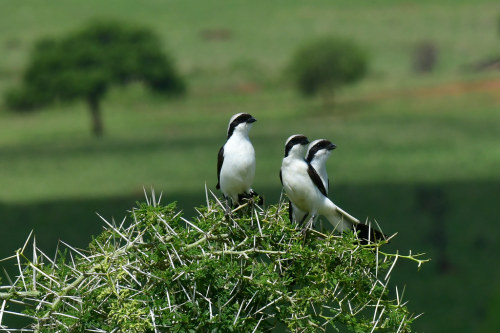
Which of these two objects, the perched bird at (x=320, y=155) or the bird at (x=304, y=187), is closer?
the bird at (x=304, y=187)

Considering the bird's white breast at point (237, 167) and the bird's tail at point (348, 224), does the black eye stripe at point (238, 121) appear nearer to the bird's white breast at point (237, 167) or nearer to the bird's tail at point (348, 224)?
the bird's white breast at point (237, 167)

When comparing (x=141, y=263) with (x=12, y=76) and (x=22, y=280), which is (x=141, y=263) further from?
(x=12, y=76)

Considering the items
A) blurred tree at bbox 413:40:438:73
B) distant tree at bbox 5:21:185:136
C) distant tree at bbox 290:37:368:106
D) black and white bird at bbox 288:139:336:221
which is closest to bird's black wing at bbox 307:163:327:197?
black and white bird at bbox 288:139:336:221

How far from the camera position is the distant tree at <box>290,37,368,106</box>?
61.1 metres

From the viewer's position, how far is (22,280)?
16.0 ft

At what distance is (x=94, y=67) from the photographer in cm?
6272

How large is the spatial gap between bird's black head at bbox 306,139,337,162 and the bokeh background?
59.6 feet

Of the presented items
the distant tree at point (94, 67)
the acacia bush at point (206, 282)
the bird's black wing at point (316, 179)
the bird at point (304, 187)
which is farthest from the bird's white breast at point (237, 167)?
the distant tree at point (94, 67)

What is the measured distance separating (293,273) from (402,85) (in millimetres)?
56196

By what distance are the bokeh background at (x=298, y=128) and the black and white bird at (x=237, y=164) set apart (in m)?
18.3

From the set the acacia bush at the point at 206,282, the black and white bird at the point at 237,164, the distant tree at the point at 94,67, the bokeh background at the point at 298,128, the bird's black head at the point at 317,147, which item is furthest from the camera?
the distant tree at the point at 94,67

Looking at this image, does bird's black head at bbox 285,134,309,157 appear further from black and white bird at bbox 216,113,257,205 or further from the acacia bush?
the acacia bush

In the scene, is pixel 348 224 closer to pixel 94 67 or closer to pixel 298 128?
pixel 298 128

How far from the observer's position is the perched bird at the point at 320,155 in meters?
6.28
